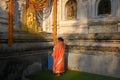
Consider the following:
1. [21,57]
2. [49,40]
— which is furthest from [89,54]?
[21,57]

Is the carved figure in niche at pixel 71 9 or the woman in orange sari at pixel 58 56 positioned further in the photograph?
the carved figure in niche at pixel 71 9

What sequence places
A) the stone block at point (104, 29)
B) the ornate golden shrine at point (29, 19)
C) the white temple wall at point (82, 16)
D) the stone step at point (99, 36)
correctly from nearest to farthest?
the stone step at point (99, 36)
the stone block at point (104, 29)
the white temple wall at point (82, 16)
the ornate golden shrine at point (29, 19)

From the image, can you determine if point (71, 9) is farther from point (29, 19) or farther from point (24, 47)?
point (24, 47)

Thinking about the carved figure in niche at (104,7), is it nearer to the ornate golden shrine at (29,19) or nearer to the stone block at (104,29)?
the stone block at (104,29)

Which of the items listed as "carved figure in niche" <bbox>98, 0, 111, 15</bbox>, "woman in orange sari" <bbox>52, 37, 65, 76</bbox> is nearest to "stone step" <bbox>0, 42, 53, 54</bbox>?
"woman in orange sari" <bbox>52, 37, 65, 76</bbox>

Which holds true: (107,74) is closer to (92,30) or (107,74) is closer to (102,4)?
(92,30)

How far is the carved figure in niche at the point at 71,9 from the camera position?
11.2 meters

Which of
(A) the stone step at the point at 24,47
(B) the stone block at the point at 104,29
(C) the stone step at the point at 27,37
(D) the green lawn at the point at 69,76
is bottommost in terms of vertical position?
(D) the green lawn at the point at 69,76

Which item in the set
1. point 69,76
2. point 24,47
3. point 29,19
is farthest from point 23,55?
point 29,19

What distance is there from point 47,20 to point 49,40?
3.18 meters

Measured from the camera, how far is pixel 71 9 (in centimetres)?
1136

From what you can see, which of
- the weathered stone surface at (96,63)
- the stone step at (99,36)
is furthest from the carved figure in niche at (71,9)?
the weathered stone surface at (96,63)

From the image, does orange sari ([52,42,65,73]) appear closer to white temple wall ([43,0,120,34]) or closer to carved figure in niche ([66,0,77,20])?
white temple wall ([43,0,120,34])

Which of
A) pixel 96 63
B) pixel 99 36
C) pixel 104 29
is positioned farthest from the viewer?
pixel 104 29
